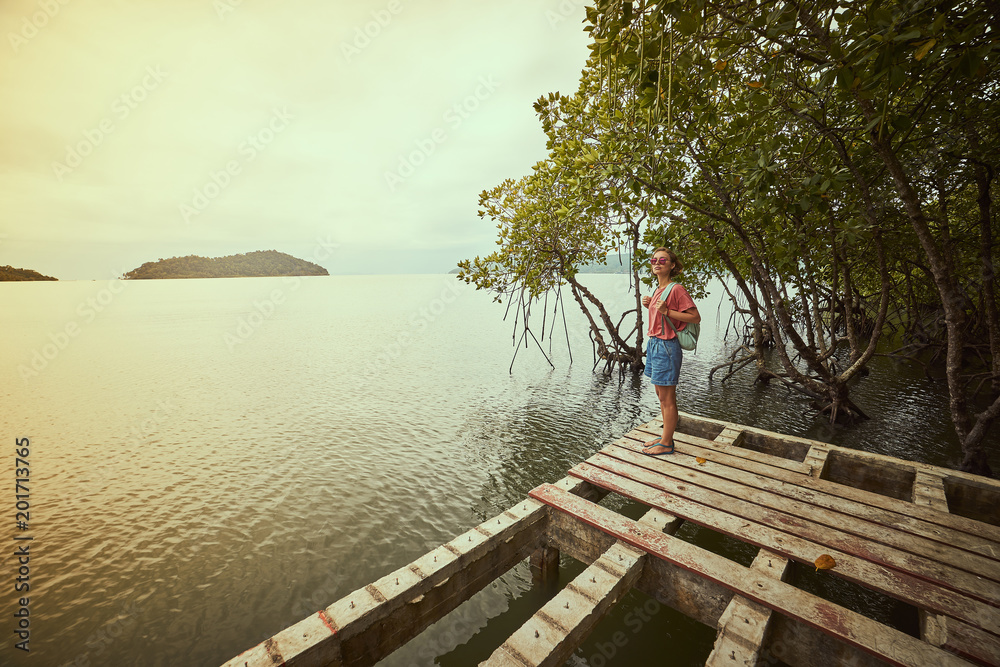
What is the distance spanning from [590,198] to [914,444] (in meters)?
8.92

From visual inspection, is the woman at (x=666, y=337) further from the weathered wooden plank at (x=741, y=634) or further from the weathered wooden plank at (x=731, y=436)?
the weathered wooden plank at (x=741, y=634)

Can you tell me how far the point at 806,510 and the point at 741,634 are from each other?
2000mm

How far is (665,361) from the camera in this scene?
527 centimetres

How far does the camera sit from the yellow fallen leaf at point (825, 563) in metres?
3.19

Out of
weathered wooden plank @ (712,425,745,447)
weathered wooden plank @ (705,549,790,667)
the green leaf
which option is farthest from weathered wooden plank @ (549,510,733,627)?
the green leaf

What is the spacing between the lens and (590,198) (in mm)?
7184

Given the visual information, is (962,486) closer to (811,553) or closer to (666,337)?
(811,553)

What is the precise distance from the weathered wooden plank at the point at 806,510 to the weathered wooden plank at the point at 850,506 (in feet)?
0.09

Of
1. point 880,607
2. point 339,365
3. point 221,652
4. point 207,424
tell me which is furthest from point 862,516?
point 339,365

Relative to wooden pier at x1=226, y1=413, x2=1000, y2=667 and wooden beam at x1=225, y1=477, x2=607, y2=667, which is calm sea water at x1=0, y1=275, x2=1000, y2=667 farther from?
wooden pier at x1=226, y1=413, x2=1000, y2=667

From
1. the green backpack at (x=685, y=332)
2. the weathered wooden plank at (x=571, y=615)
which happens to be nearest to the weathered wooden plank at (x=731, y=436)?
the green backpack at (x=685, y=332)

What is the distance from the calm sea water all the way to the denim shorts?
96.7 inches

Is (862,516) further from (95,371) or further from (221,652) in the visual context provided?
(95,371)

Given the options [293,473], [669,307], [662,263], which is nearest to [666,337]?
[669,307]
